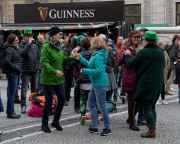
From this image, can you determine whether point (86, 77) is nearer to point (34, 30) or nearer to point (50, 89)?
point (50, 89)

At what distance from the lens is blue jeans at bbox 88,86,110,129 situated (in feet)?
31.1

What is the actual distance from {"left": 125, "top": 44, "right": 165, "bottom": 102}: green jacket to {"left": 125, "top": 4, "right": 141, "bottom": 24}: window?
2305cm

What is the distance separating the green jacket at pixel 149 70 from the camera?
9.28 metres

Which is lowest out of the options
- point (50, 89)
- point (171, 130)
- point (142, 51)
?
point (171, 130)

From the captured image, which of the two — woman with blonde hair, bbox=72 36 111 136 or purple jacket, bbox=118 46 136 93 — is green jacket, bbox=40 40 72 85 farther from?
purple jacket, bbox=118 46 136 93

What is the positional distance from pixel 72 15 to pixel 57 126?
599 inches

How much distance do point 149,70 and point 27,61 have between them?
3.90m

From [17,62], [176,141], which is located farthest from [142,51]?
[17,62]

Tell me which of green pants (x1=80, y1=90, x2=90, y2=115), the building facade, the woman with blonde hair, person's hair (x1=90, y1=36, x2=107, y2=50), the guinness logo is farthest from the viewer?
the building facade

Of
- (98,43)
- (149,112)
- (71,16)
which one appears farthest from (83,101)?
(71,16)

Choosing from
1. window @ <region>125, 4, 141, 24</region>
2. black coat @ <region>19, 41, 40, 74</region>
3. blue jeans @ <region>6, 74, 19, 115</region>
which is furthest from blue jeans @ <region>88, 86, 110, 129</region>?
window @ <region>125, 4, 141, 24</region>

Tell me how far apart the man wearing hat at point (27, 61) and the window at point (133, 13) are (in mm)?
20166

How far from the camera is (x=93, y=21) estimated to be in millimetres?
24234

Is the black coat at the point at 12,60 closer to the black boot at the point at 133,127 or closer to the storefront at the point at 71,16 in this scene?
the black boot at the point at 133,127
